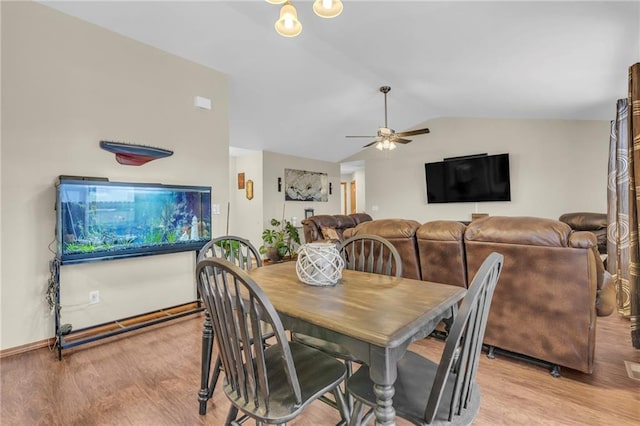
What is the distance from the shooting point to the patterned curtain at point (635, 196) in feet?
6.95

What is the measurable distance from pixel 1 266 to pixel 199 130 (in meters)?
2.10

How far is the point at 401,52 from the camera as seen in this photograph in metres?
3.48

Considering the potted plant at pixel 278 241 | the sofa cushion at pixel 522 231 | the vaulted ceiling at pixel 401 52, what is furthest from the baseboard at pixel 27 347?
the potted plant at pixel 278 241

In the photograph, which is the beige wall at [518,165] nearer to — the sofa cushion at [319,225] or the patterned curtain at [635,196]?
the sofa cushion at [319,225]

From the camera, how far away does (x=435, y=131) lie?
669 cm

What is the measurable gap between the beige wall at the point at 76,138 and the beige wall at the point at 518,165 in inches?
196

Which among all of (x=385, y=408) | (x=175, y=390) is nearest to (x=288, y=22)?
(x=385, y=408)

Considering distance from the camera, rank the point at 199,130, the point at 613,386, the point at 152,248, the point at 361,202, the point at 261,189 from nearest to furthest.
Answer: the point at 613,386 → the point at 152,248 → the point at 199,130 → the point at 261,189 → the point at 361,202

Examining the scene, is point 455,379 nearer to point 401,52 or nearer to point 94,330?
point 94,330

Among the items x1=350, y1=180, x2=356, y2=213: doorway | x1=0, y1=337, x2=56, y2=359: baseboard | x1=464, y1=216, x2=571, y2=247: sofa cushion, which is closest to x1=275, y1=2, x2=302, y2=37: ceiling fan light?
x1=464, y1=216, x2=571, y2=247: sofa cushion

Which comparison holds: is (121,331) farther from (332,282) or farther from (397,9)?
(397,9)

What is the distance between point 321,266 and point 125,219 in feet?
7.09

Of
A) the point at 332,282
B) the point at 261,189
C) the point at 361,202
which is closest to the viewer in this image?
the point at 332,282

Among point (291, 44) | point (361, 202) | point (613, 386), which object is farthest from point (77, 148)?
point (361, 202)
